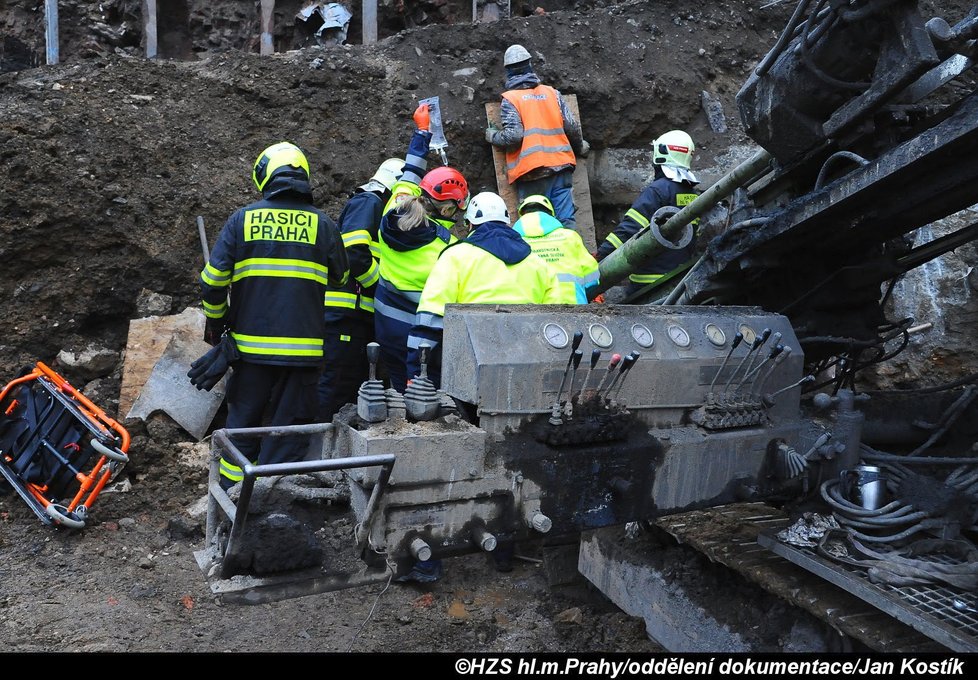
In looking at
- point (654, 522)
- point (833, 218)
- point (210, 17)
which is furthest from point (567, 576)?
point (210, 17)

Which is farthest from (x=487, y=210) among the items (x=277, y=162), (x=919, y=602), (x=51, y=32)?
(x=51, y=32)

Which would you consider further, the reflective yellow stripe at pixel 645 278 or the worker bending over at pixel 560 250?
the reflective yellow stripe at pixel 645 278

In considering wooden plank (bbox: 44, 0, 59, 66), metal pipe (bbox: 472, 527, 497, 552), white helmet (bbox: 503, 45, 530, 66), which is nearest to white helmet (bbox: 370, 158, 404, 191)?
white helmet (bbox: 503, 45, 530, 66)

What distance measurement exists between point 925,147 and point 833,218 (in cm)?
62

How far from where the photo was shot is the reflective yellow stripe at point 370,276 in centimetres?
521

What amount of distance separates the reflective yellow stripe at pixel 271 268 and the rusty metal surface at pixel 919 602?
290 cm

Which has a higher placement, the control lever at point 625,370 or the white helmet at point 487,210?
A: the white helmet at point 487,210

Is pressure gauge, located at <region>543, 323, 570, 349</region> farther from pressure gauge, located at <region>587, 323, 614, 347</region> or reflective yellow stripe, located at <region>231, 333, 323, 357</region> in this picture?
reflective yellow stripe, located at <region>231, 333, 323, 357</region>

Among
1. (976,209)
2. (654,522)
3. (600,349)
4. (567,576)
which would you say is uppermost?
(976,209)

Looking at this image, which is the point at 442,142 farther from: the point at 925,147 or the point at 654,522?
the point at 925,147

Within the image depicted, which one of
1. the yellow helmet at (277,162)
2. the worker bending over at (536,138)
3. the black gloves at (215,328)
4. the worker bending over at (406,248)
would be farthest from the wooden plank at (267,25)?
the black gloves at (215,328)

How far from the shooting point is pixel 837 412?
4.00 m

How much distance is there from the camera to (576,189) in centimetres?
740

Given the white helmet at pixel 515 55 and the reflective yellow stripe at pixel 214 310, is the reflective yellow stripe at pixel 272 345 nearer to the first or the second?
the reflective yellow stripe at pixel 214 310
